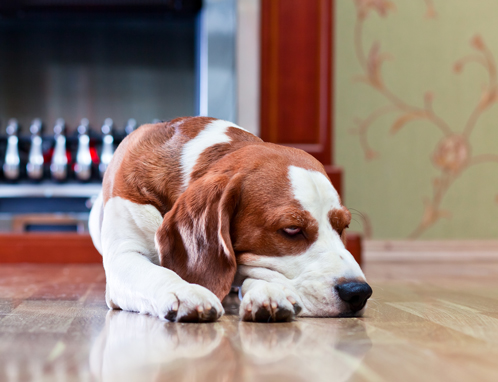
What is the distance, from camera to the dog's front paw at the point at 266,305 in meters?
0.89

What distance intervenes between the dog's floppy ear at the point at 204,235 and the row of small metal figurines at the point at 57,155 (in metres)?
1.40

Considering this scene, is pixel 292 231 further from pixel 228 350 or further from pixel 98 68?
pixel 98 68

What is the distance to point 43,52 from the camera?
101 inches

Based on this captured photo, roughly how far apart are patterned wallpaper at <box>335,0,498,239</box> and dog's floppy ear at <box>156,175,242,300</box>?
5.96 feet

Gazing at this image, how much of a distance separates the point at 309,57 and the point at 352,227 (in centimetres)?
88

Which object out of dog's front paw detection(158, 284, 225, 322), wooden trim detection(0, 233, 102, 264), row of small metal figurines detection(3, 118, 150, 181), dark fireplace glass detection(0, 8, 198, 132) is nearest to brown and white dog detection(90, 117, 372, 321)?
dog's front paw detection(158, 284, 225, 322)

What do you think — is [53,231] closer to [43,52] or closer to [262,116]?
[43,52]

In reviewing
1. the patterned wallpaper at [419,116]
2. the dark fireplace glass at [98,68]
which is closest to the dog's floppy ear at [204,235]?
the dark fireplace glass at [98,68]

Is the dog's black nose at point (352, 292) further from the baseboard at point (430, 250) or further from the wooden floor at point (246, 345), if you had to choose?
the baseboard at point (430, 250)

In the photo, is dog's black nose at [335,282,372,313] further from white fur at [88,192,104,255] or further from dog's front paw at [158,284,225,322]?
white fur at [88,192,104,255]

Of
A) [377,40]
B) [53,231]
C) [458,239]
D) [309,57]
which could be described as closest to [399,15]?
[377,40]

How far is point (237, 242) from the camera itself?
1.00 metres

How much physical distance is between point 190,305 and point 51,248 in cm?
155

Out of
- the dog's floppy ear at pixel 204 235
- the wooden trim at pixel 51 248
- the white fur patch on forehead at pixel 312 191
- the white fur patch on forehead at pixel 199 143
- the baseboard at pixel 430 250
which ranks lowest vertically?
the baseboard at pixel 430 250
